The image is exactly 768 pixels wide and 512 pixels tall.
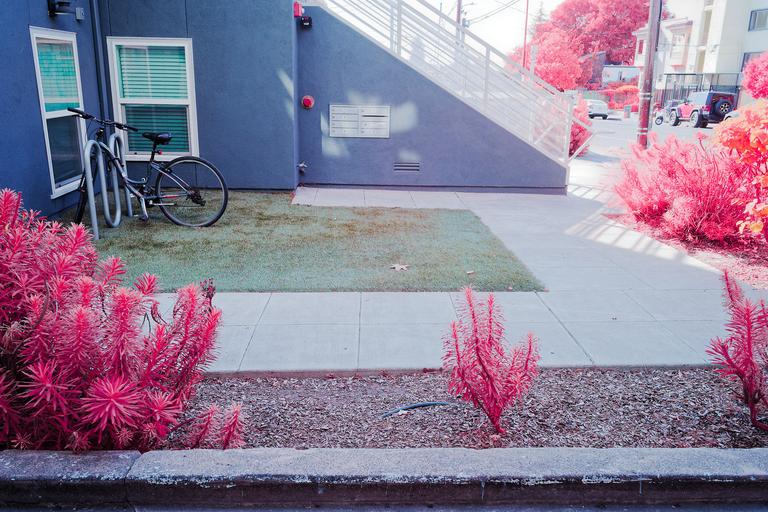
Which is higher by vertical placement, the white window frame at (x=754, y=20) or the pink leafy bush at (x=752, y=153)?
the white window frame at (x=754, y=20)

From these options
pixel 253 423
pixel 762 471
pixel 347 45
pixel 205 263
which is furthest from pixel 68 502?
pixel 347 45

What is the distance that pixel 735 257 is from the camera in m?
6.82

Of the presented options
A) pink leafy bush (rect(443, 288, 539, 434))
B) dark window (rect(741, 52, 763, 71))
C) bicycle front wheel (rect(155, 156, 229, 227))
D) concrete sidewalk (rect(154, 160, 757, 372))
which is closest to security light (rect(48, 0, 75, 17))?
bicycle front wheel (rect(155, 156, 229, 227))

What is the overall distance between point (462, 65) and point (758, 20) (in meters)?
36.4

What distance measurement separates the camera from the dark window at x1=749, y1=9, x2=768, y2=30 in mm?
37375

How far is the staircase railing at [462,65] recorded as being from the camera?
9977 mm

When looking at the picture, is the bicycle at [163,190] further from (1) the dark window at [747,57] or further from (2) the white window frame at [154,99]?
(1) the dark window at [747,57]

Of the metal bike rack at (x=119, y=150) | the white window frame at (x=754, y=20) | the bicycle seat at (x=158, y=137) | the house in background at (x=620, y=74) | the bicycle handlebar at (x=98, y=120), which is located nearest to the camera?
the bicycle handlebar at (x=98, y=120)

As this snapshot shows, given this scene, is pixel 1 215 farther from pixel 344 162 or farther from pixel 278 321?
pixel 344 162

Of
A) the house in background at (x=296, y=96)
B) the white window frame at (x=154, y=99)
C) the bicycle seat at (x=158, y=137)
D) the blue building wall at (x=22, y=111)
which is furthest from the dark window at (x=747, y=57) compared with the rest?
the blue building wall at (x=22, y=111)

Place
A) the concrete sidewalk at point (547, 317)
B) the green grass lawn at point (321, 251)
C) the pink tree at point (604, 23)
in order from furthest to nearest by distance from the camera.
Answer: the pink tree at point (604, 23)
the green grass lawn at point (321, 251)
the concrete sidewalk at point (547, 317)

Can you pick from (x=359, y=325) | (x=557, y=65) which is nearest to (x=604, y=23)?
(x=557, y=65)

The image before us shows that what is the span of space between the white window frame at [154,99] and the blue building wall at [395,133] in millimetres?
1659

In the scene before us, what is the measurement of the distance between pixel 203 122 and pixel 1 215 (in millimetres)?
6899
